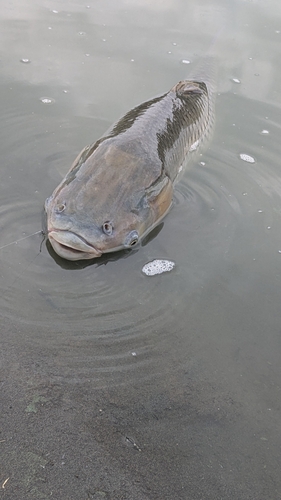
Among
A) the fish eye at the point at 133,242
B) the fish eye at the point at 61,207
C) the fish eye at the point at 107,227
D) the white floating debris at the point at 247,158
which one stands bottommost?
the white floating debris at the point at 247,158

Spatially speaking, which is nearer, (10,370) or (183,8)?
(10,370)

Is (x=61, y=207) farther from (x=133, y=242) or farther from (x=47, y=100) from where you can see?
(x=47, y=100)

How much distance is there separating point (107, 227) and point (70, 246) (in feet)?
0.88

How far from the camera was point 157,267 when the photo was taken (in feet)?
10.8

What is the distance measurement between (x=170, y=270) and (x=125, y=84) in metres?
2.91

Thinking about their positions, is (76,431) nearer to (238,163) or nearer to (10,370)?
(10,370)

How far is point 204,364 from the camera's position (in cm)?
271

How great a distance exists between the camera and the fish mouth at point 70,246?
2975 mm

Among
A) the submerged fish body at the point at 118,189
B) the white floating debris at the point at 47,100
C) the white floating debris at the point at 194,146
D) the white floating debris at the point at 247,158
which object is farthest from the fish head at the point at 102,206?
the white floating debris at the point at 47,100

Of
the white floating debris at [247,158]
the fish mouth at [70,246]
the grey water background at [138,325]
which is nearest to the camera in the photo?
the grey water background at [138,325]

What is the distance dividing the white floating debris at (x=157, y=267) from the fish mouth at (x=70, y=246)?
0.33 meters

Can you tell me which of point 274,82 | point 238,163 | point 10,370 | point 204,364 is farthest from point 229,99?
point 10,370

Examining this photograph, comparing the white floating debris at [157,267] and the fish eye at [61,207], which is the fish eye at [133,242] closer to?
the white floating debris at [157,267]

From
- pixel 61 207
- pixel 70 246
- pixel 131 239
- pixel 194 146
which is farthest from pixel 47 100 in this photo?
pixel 70 246
